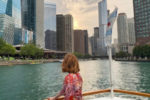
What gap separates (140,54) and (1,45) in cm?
11329

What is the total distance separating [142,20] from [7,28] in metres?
148

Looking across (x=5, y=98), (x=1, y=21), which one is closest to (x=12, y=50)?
(x=1, y=21)

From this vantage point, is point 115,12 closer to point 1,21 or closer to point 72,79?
point 72,79

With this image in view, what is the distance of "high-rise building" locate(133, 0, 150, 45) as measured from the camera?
160 m

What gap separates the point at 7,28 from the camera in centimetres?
17162

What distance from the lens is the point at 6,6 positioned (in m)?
174

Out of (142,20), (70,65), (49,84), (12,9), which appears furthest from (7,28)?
(70,65)

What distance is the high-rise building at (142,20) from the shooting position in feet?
524

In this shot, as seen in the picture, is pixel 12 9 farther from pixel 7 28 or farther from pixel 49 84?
pixel 49 84

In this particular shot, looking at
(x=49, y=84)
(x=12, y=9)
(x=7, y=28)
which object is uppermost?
(x=12, y=9)

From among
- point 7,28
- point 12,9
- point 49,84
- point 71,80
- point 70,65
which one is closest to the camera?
point 71,80

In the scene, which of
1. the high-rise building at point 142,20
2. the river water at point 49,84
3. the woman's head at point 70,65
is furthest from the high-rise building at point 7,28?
the woman's head at point 70,65

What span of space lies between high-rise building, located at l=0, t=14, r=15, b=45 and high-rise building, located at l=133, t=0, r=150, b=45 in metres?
144

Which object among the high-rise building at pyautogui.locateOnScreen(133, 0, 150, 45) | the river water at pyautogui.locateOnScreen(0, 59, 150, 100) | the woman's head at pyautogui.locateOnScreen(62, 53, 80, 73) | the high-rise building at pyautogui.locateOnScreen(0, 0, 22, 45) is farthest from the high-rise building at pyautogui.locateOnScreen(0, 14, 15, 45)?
the woman's head at pyautogui.locateOnScreen(62, 53, 80, 73)
